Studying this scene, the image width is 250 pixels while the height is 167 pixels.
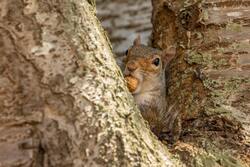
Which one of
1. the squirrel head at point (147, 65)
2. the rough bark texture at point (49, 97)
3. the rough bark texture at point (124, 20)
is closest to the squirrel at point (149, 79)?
the squirrel head at point (147, 65)

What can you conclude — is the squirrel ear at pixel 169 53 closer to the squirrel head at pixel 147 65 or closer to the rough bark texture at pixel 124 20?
the squirrel head at pixel 147 65

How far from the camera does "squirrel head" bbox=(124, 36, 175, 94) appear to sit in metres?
2.11

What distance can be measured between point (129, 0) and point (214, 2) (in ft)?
6.05

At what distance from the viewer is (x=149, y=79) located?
221cm

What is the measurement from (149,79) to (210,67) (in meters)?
0.34

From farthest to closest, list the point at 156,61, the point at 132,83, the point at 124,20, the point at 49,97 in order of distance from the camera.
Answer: the point at 124,20 < the point at 156,61 < the point at 132,83 < the point at 49,97

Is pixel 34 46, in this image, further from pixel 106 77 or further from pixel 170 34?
pixel 170 34

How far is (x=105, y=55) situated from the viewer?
1104 mm

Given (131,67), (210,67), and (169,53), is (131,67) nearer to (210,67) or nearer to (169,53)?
(169,53)

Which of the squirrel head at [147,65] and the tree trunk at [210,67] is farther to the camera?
the squirrel head at [147,65]

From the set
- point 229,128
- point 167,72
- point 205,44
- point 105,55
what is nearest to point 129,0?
point 167,72

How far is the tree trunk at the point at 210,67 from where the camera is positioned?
1.61 m

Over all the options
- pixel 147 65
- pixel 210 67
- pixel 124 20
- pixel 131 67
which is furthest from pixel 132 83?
pixel 124 20

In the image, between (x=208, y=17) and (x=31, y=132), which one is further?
(x=208, y=17)
